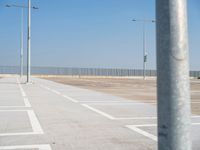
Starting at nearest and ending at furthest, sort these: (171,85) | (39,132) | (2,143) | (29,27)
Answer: (171,85) < (2,143) < (39,132) < (29,27)

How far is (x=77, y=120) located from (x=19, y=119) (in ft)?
5.67

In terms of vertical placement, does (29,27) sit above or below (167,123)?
above

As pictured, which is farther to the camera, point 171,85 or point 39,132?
point 39,132

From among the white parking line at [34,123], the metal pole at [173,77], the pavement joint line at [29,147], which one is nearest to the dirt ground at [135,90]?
the white parking line at [34,123]

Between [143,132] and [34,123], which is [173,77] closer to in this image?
[143,132]

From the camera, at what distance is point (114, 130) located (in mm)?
8922

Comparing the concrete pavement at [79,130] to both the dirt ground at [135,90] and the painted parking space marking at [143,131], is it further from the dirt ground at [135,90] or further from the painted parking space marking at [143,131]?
the dirt ground at [135,90]

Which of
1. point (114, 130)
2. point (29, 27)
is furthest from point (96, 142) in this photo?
point (29, 27)

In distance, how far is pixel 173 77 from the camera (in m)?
2.54

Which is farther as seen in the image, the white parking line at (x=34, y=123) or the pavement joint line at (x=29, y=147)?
the white parking line at (x=34, y=123)

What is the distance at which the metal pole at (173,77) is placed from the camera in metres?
2.53

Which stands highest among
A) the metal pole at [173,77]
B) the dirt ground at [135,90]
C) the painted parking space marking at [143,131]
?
the metal pole at [173,77]

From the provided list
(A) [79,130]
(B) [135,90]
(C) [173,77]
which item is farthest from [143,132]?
(B) [135,90]

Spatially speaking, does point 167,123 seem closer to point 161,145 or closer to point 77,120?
point 161,145
